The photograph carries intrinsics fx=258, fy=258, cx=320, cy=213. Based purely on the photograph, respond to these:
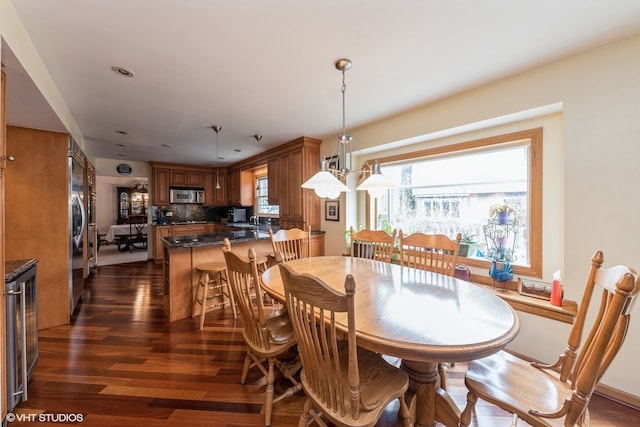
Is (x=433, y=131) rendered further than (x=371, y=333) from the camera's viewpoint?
Yes

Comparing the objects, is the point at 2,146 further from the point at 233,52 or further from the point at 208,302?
the point at 208,302

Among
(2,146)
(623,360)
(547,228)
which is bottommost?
(623,360)

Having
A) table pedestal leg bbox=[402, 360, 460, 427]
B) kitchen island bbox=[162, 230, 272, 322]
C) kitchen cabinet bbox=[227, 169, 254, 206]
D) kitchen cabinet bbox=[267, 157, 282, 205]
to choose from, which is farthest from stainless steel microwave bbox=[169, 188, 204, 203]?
table pedestal leg bbox=[402, 360, 460, 427]

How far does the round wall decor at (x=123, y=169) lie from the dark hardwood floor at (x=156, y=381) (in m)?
3.98

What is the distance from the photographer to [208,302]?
3152 millimetres

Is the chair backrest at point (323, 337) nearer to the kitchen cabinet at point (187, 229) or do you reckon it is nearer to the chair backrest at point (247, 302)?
the chair backrest at point (247, 302)

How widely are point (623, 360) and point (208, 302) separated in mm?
3652

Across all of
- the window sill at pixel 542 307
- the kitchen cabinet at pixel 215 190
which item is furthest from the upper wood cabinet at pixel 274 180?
the window sill at pixel 542 307

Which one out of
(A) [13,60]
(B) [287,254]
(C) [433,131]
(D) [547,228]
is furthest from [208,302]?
(D) [547,228]

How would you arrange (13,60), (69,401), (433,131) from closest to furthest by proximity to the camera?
(13,60), (69,401), (433,131)

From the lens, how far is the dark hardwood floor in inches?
60.1

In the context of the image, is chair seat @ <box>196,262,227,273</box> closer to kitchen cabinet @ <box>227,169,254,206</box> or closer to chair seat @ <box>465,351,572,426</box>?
chair seat @ <box>465,351,572,426</box>

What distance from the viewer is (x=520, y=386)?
117 centimetres

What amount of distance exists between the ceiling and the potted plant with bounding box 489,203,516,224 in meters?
1.16
